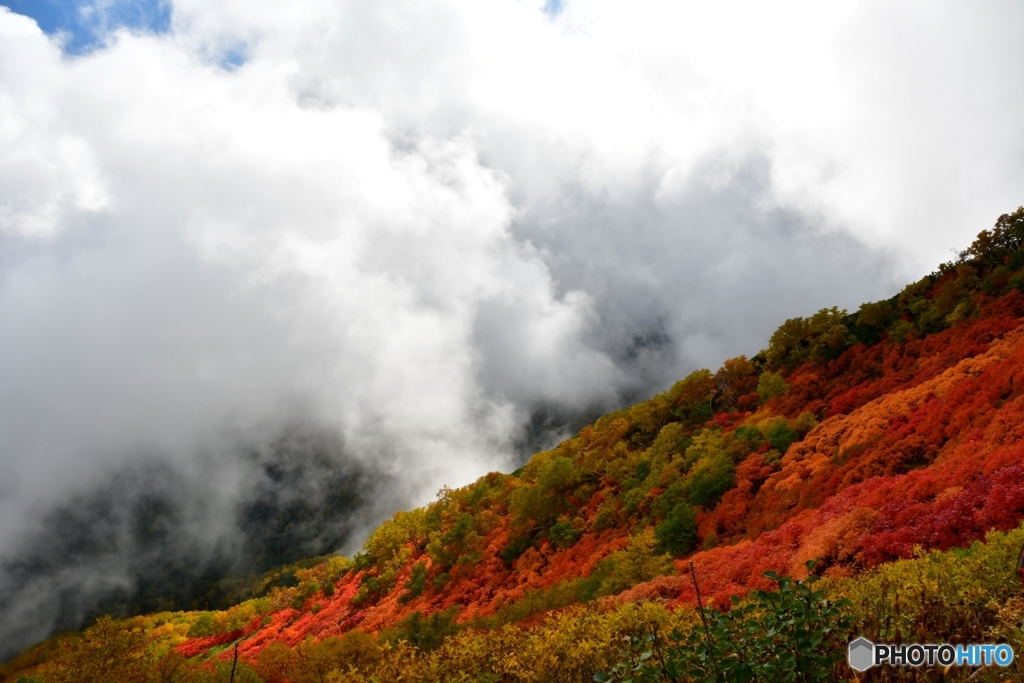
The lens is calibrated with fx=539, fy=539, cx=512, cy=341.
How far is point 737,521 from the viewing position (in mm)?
28078

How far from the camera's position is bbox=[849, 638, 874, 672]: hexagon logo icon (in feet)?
16.7

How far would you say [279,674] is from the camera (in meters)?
23.5

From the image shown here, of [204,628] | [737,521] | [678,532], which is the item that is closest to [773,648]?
[737,521]

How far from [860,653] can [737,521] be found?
25.3m

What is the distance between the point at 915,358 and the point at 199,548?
742ft

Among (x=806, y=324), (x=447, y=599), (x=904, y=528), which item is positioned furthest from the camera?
(x=806, y=324)

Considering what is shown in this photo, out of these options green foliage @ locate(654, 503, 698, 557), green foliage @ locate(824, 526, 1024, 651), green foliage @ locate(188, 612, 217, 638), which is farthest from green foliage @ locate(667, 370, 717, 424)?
green foliage @ locate(188, 612, 217, 638)

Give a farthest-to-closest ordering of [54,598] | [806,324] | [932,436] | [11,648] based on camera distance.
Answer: [54,598], [11,648], [806,324], [932,436]

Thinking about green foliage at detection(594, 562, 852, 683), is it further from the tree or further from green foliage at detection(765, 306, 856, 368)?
green foliage at detection(765, 306, 856, 368)

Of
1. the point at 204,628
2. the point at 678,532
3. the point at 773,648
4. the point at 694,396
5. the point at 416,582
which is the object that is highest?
the point at 694,396

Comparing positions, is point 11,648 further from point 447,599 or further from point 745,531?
point 745,531

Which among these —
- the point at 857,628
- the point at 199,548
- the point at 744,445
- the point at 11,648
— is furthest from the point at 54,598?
the point at 857,628

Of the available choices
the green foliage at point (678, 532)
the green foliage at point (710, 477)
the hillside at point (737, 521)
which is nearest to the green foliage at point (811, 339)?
the hillside at point (737, 521)

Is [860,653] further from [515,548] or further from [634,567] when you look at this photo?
[515,548]
